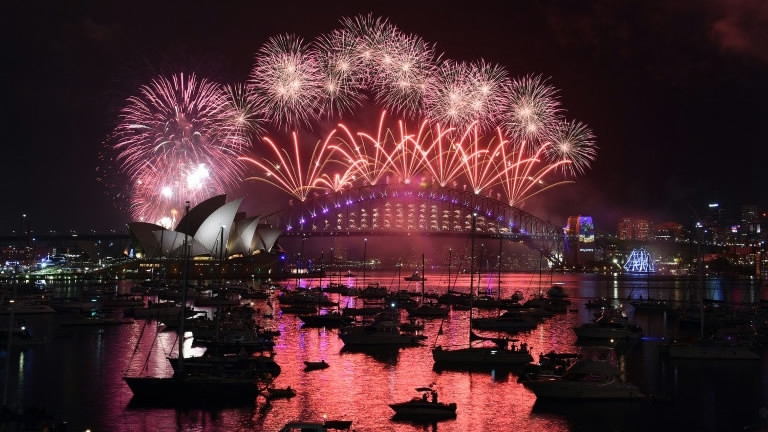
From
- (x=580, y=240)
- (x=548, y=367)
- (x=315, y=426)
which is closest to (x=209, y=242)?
(x=548, y=367)

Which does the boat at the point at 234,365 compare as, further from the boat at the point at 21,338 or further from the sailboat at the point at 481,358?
the boat at the point at 21,338

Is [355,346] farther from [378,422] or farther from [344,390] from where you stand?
[378,422]

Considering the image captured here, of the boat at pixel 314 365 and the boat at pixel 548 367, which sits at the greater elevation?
the boat at pixel 548 367

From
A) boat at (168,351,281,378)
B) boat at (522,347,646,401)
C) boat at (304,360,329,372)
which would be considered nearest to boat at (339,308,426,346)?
boat at (304,360,329,372)

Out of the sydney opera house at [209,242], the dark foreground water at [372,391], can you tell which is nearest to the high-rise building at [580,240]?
the sydney opera house at [209,242]

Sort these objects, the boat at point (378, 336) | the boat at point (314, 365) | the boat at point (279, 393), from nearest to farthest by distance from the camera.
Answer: the boat at point (279, 393) < the boat at point (314, 365) < the boat at point (378, 336)

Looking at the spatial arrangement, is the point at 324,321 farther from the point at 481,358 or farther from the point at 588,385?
the point at 588,385
